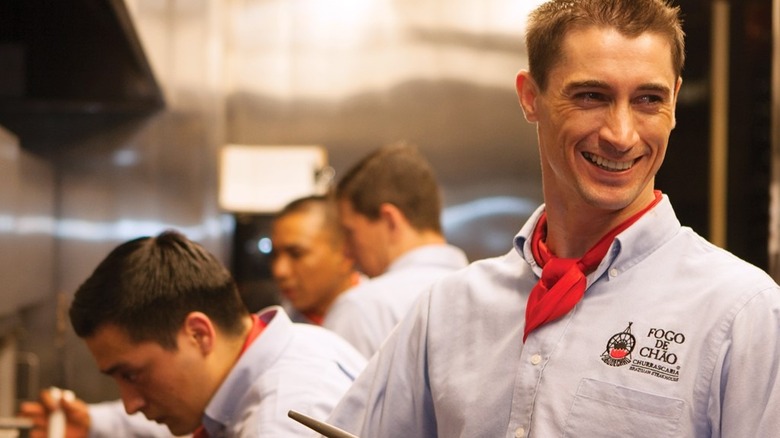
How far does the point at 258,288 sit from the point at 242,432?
2.90 metres

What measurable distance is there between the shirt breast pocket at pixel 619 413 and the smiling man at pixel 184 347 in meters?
0.58

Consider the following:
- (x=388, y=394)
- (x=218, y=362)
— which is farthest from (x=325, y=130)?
(x=388, y=394)

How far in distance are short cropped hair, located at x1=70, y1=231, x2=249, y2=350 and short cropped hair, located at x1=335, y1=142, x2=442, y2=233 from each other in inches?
36.0

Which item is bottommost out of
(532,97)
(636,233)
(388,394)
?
(388,394)

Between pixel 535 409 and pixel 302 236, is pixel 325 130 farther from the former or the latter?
pixel 535 409

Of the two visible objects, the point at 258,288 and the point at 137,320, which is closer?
the point at 137,320

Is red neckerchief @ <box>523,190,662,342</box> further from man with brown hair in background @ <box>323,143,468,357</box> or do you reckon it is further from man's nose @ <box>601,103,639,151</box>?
man with brown hair in background @ <box>323,143,468,357</box>

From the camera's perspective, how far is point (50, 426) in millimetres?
2105

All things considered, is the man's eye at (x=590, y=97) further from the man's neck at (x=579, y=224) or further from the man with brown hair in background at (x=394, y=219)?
the man with brown hair in background at (x=394, y=219)

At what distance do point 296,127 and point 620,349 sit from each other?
12.5ft

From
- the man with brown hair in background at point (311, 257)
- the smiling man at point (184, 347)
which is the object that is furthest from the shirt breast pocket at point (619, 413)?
the man with brown hair in background at point (311, 257)

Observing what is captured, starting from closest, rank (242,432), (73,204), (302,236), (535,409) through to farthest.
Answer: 1. (535,409)
2. (242,432)
3. (302,236)
4. (73,204)

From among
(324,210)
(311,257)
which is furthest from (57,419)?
(324,210)

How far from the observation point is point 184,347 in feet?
5.28
